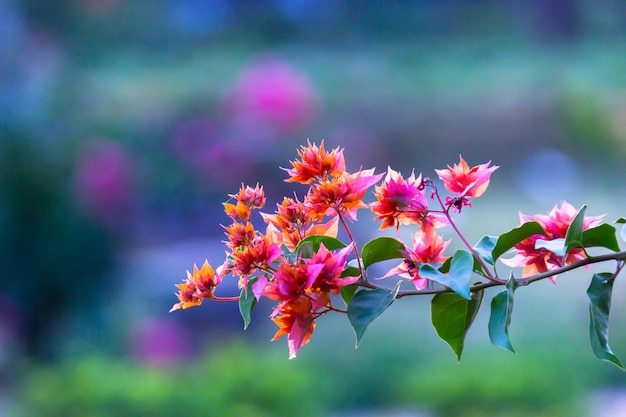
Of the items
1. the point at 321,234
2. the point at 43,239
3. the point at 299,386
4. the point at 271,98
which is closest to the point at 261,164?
the point at 271,98

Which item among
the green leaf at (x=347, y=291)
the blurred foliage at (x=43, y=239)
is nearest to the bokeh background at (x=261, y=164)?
the blurred foliage at (x=43, y=239)

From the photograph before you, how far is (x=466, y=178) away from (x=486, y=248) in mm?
34

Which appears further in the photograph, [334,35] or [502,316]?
[334,35]

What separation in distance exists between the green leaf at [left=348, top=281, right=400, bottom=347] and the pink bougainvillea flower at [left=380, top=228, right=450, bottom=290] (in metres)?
0.02

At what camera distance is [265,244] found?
0.31 meters

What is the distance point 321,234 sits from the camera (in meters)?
0.35

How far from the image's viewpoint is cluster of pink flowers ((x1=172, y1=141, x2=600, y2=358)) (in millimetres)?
306

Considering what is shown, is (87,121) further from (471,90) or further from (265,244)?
(265,244)

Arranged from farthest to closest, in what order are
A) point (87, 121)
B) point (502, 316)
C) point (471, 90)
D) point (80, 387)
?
point (471, 90)
point (87, 121)
point (80, 387)
point (502, 316)

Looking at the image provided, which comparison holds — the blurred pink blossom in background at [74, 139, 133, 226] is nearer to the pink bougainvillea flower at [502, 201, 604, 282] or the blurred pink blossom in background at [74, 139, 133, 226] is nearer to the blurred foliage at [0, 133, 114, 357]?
the blurred foliage at [0, 133, 114, 357]

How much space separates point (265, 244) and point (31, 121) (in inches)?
82.6

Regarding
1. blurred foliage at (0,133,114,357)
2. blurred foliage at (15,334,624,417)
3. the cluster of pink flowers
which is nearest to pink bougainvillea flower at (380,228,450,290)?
the cluster of pink flowers

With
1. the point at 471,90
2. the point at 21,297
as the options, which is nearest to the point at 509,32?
the point at 471,90

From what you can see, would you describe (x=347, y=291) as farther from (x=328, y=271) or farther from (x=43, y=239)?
(x=43, y=239)
